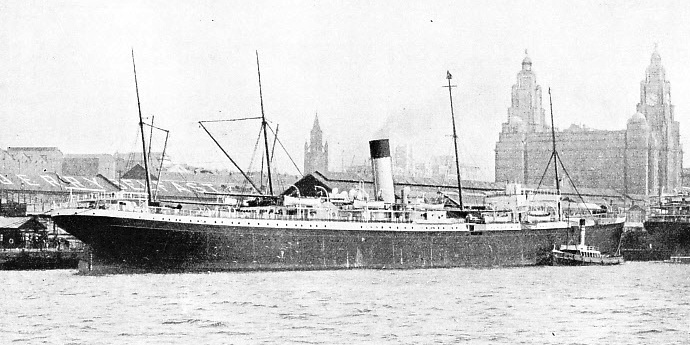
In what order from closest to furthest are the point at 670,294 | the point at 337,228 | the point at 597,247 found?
the point at 670,294, the point at 337,228, the point at 597,247

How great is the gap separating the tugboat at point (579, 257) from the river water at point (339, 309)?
13496 millimetres

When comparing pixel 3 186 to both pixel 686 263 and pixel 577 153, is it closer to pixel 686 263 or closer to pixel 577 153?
pixel 686 263

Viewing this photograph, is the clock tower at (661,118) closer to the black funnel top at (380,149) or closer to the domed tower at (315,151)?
the domed tower at (315,151)

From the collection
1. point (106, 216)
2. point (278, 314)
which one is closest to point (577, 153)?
point (106, 216)

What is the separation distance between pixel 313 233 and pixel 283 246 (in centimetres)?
186

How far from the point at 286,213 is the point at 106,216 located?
10.2 m

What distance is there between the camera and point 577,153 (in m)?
143

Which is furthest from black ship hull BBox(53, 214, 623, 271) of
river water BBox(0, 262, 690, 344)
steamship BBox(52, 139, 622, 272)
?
river water BBox(0, 262, 690, 344)

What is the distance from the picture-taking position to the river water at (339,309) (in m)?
25.3

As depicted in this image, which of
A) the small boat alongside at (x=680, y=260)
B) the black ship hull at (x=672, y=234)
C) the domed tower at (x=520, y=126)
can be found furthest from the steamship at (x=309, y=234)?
the domed tower at (x=520, y=126)

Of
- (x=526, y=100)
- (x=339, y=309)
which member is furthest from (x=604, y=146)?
(x=339, y=309)

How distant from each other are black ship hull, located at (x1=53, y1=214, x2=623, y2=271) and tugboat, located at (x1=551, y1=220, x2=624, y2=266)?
1104 millimetres

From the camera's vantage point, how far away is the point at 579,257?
198 feet

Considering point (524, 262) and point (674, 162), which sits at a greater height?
point (674, 162)
